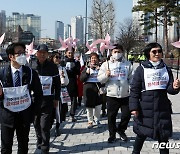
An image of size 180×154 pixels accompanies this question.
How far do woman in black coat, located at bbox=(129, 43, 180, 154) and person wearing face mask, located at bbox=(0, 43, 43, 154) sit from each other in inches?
54.0

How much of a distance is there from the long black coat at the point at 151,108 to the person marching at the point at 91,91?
294 centimetres

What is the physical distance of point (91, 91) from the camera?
7.59 m

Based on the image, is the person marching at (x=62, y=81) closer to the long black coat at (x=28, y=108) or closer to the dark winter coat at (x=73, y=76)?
the dark winter coat at (x=73, y=76)

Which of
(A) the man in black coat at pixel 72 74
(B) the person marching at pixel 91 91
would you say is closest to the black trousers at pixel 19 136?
(B) the person marching at pixel 91 91

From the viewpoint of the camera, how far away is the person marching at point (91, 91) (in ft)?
24.6

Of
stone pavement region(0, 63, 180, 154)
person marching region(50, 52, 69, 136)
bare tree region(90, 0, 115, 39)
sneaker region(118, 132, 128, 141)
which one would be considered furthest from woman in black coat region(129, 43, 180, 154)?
bare tree region(90, 0, 115, 39)

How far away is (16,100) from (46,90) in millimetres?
Result: 1383

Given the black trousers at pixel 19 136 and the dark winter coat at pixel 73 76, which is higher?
the dark winter coat at pixel 73 76

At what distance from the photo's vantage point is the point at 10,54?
14.0 ft

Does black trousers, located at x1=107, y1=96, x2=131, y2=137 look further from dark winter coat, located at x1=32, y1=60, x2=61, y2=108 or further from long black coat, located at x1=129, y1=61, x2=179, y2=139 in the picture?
long black coat, located at x1=129, y1=61, x2=179, y2=139

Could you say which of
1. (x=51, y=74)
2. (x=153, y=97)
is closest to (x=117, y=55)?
(x=51, y=74)

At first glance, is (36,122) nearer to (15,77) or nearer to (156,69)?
(15,77)

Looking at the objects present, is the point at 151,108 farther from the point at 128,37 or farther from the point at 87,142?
the point at 128,37

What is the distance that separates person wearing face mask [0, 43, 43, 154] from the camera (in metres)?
4.14
